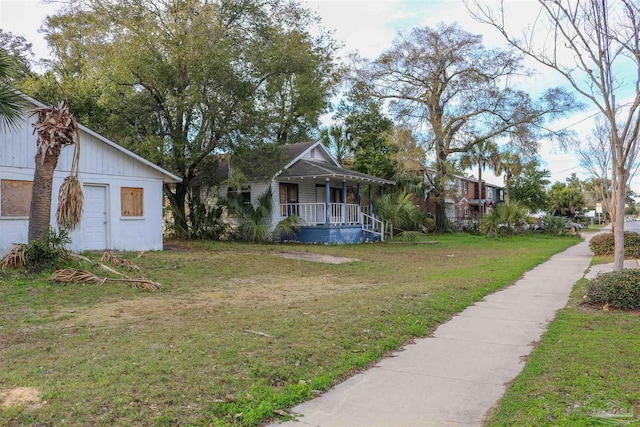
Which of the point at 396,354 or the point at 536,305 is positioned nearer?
the point at 396,354

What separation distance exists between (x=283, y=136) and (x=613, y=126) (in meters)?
21.4

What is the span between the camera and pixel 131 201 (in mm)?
15625

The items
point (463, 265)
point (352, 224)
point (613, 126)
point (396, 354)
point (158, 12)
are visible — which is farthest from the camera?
point (352, 224)

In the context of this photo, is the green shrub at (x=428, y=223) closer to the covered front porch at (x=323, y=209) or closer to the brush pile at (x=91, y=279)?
the covered front porch at (x=323, y=209)

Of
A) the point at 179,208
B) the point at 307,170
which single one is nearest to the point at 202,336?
the point at 179,208

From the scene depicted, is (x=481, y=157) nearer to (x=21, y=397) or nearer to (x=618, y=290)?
(x=618, y=290)

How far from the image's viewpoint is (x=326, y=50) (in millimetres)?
28000

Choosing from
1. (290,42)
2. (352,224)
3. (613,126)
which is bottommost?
(352,224)

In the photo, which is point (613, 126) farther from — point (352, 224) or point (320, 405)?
point (352, 224)

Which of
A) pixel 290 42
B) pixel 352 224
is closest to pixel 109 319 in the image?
pixel 290 42

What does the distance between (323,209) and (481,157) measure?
24.2 metres

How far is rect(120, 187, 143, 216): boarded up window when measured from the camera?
15359 millimetres

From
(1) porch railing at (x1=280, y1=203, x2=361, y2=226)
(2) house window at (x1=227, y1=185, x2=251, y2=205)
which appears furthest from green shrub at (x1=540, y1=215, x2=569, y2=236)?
(2) house window at (x1=227, y1=185, x2=251, y2=205)

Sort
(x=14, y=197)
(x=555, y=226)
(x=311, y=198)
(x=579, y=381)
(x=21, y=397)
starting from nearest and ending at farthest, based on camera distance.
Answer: (x=21, y=397) < (x=579, y=381) < (x=14, y=197) < (x=311, y=198) < (x=555, y=226)
